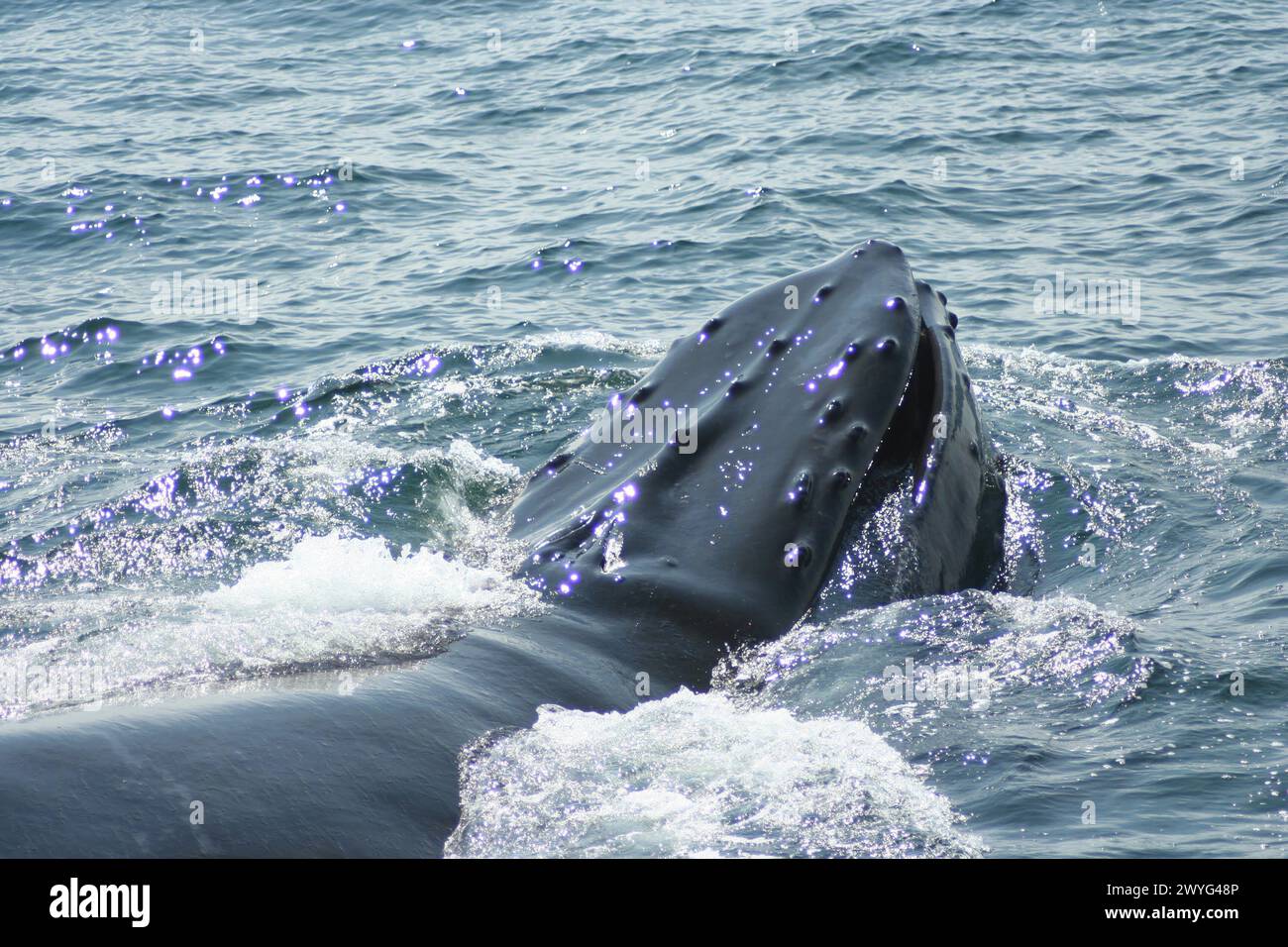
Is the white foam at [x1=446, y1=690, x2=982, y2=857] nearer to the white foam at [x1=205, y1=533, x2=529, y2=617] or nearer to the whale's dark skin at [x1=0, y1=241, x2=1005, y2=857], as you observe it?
the whale's dark skin at [x1=0, y1=241, x2=1005, y2=857]

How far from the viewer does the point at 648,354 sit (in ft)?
47.6

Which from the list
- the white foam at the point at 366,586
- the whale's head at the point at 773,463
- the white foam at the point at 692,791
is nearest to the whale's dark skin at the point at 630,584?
the whale's head at the point at 773,463

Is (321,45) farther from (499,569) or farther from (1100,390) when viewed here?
(499,569)

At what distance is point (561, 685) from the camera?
5.98 m

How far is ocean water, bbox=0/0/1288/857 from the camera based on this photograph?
613cm

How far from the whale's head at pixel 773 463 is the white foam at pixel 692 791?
0.61m

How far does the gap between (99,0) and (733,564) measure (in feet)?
119

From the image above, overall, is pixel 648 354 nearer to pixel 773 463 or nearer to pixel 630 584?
pixel 773 463

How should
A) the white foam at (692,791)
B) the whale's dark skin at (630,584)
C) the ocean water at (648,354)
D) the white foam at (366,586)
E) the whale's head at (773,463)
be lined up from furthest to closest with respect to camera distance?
the white foam at (366,586)
the whale's head at (773,463)
the ocean water at (648,354)
the white foam at (692,791)
the whale's dark skin at (630,584)

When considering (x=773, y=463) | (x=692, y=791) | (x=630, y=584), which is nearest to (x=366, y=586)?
(x=630, y=584)

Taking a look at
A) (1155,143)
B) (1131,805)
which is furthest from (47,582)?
(1155,143)

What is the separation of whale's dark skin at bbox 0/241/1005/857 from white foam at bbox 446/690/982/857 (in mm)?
140

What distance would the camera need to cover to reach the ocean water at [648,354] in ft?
20.1

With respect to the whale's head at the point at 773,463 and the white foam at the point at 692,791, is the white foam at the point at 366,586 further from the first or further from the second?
the white foam at the point at 692,791
